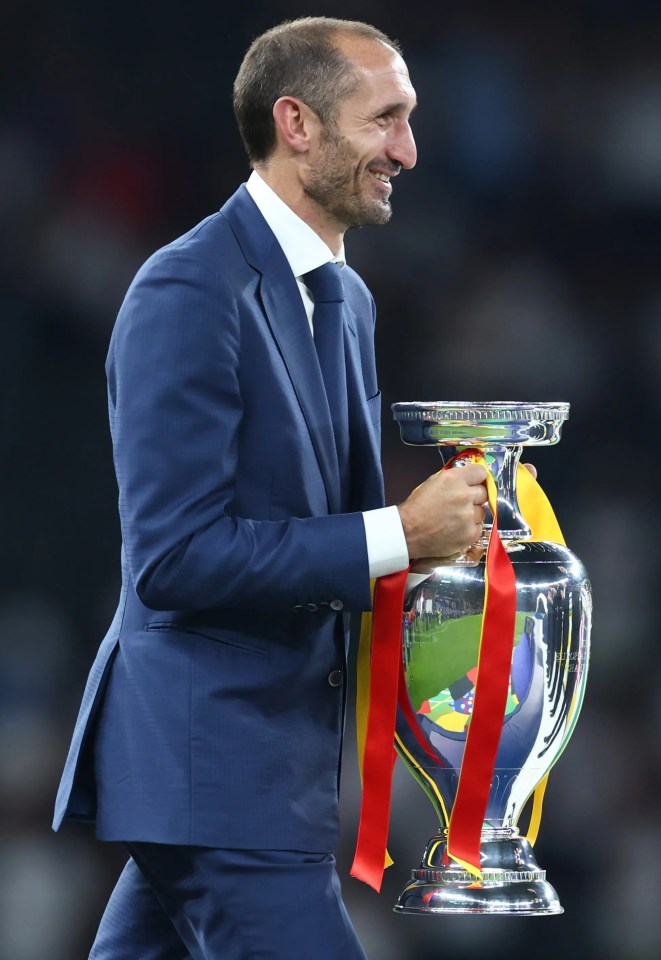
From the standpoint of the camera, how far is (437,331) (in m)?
2.65

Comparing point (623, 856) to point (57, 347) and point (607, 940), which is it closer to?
point (607, 940)

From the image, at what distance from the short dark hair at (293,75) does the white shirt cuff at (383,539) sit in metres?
0.45

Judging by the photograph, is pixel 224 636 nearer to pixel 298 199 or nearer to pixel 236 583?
pixel 236 583

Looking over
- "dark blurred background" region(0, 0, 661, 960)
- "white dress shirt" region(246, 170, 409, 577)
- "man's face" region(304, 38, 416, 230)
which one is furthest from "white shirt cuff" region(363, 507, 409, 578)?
"dark blurred background" region(0, 0, 661, 960)

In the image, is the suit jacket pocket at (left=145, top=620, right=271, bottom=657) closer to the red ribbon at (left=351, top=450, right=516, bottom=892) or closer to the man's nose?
the red ribbon at (left=351, top=450, right=516, bottom=892)

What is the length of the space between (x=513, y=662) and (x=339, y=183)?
0.53 m

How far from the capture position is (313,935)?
4.97 ft

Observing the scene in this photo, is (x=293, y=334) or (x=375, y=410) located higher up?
(x=293, y=334)

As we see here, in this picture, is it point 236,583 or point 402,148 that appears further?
point 402,148

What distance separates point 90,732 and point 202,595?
0.22 m

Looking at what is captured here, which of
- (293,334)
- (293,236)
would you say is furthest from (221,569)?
(293,236)

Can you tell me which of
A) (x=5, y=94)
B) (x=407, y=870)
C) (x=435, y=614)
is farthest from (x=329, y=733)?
(x=5, y=94)

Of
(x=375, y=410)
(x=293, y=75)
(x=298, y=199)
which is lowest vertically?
(x=375, y=410)

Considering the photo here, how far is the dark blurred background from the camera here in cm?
259
